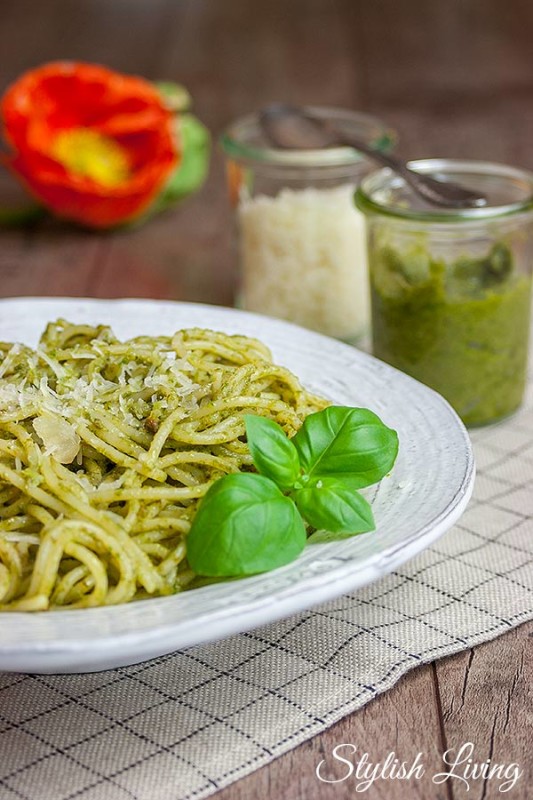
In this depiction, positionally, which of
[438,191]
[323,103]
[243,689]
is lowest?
[243,689]

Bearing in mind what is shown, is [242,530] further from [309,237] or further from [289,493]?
[309,237]

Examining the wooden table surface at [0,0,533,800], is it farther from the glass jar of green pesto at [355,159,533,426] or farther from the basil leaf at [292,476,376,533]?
the glass jar of green pesto at [355,159,533,426]

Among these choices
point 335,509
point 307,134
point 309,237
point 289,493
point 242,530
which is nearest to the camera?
point 242,530

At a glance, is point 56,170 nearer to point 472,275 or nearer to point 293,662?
point 472,275

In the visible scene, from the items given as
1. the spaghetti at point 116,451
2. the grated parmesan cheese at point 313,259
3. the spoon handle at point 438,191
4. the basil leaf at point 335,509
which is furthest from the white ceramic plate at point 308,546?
the grated parmesan cheese at point 313,259

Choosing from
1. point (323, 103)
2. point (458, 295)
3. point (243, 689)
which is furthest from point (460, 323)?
point (323, 103)

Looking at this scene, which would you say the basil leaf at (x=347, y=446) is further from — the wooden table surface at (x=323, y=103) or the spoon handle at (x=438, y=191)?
the spoon handle at (x=438, y=191)

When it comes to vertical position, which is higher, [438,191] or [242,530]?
[438,191]

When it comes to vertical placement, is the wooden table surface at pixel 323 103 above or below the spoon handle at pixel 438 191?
below

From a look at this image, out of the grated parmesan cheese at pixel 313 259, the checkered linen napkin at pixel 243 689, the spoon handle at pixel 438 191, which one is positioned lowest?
the checkered linen napkin at pixel 243 689
